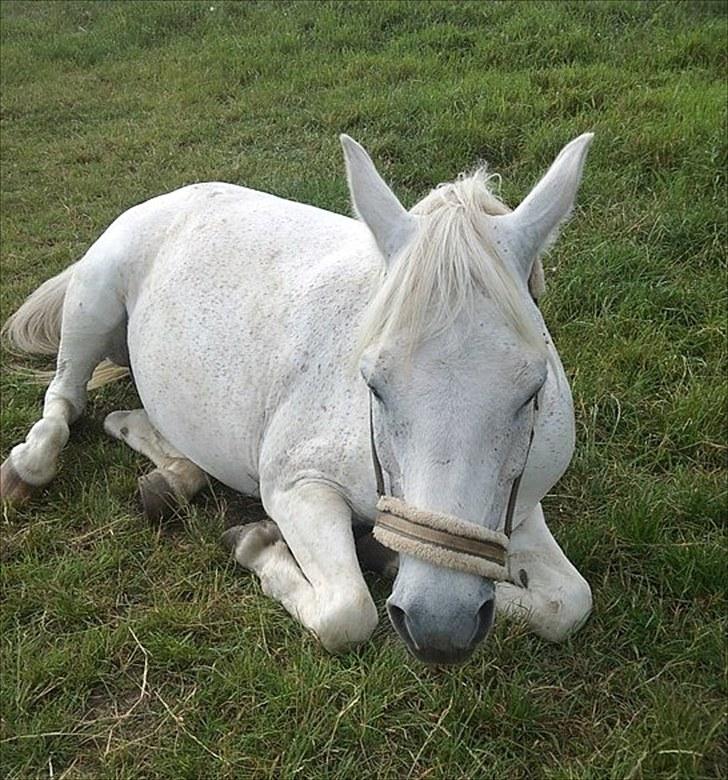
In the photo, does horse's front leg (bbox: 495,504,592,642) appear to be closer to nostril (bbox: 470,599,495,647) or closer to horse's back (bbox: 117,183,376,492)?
nostril (bbox: 470,599,495,647)

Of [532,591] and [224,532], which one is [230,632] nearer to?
[224,532]

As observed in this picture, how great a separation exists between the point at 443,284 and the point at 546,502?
4.92 ft

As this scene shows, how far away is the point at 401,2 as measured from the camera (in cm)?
902

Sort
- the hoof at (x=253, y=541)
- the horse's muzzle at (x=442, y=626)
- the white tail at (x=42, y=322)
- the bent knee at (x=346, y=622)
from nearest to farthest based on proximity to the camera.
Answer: the horse's muzzle at (x=442, y=626) < the bent knee at (x=346, y=622) < the hoof at (x=253, y=541) < the white tail at (x=42, y=322)

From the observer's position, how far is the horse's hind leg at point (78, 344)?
4.02 m

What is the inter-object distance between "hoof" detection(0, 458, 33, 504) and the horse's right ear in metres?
2.00

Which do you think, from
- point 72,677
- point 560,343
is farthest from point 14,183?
point 72,677

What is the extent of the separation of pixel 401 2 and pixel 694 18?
8.84 feet

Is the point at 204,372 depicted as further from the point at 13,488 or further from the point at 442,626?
the point at 442,626

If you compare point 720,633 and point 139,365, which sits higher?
point 139,365

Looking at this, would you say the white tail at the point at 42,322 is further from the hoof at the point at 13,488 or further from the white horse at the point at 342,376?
the hoof at the point at 13,488

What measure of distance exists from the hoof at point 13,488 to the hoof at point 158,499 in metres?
0.52

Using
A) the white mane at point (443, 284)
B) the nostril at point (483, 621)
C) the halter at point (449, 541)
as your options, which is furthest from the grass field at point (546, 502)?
the white mane at point (443, 284)

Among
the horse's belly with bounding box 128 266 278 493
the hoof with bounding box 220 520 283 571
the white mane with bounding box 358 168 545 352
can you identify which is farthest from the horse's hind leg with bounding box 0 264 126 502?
the white mane with bounding box 358 168 545 352
